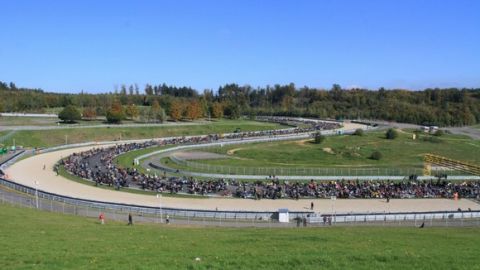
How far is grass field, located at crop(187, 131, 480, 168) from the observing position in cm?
7100

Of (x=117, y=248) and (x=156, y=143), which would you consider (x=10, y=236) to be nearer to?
(x=117, y=248)

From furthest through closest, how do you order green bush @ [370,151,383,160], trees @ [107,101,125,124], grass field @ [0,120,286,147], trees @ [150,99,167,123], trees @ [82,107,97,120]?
trees @ [150,99,167,123], trees @ [82,107,97,120], trees @ [107,101,125,124], grass field @ [0,120,286,147], green bush @ [370,151,383,160]

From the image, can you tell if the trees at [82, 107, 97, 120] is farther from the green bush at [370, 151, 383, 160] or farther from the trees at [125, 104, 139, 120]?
the green bush at [370, 151, 383, 160]

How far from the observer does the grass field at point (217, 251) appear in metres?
13.5

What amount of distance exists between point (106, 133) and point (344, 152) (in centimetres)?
4895

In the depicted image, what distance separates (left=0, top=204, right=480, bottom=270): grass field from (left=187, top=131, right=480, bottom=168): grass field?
1837 inches

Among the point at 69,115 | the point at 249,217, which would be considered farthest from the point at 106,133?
the point at 249,217

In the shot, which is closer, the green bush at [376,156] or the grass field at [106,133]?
the green bush at [376,156]

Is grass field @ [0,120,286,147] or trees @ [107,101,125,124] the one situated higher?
trees @ [107,101,125,124]

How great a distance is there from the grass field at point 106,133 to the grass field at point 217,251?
7059cm

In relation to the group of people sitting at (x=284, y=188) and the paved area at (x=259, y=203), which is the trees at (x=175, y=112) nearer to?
the group of people sitting at (x=284, y=188)

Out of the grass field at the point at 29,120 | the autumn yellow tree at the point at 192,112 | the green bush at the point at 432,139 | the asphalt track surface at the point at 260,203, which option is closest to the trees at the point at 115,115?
the grass field at the point at 29,120

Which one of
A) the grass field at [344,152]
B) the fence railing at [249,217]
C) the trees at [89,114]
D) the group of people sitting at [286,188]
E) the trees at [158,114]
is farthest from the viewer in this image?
the trees at [158,114]

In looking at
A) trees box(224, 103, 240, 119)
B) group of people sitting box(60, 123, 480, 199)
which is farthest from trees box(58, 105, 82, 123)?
group of people sitting box(60, 123, 480, 199)
